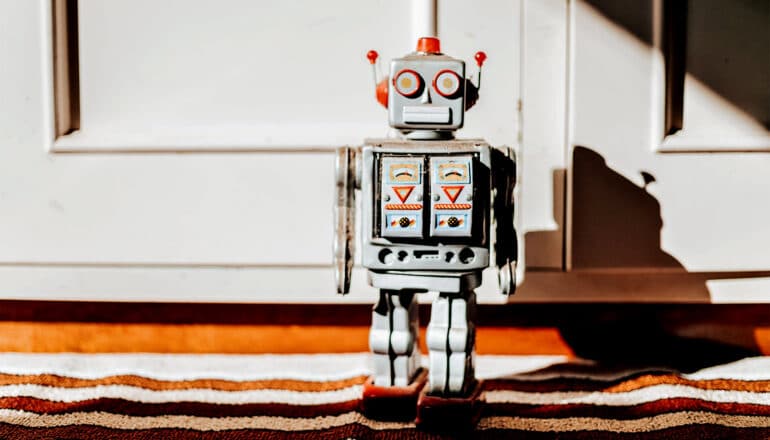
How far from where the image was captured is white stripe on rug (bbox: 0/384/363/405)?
3.00 feet

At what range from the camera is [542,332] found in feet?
3.54

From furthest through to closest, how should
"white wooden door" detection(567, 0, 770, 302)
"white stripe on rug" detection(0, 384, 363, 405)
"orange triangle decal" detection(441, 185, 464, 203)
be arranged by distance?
"white wooden door" detection(567, 0, 770, 302), "white stripe on rug" detection(0, 384, 363, 405), "orange triangle decal" detection(441, 185, 464, 203)

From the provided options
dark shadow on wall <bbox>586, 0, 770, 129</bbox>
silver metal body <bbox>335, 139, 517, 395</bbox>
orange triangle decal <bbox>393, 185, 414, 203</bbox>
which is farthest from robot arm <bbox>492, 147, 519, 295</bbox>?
dark shadow on wall <bbox>586, 0, 770, 129</bbox>

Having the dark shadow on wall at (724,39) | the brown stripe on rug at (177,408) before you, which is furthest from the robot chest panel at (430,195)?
the dark shadow on wall at (724,39)

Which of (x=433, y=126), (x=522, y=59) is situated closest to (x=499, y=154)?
(x=433, y=126)

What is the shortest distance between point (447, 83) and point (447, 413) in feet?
1.19

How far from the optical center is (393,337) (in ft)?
2.85

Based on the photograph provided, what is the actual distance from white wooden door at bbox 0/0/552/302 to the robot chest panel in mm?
243

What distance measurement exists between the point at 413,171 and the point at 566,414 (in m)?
0.33

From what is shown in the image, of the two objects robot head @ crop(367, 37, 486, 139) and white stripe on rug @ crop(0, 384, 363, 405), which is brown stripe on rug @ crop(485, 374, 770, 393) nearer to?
white stripe on rug @ crop(0, 384, 363, 405)

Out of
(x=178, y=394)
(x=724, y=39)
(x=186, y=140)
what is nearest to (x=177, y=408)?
(x=178, y=394)

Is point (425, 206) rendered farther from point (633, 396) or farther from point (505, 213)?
point (633, 396)

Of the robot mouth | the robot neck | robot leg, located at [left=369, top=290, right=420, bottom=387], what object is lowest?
robot leg, located at [left=369, top=290, right=420, bottom=387]

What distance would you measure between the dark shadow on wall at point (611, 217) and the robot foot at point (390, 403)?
32 centimetres
